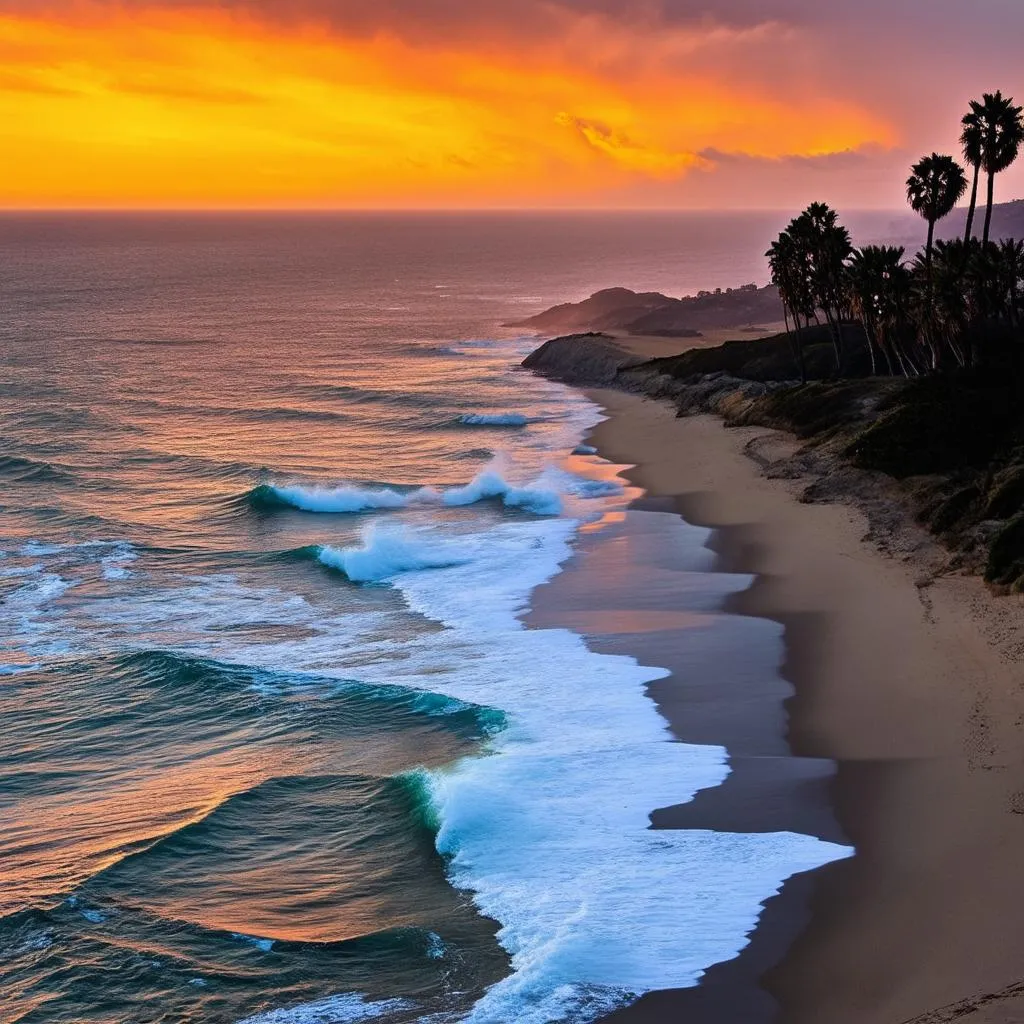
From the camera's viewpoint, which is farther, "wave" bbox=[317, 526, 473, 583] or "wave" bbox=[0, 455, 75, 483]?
"wave" bbox=[0, 455, 75, 483]

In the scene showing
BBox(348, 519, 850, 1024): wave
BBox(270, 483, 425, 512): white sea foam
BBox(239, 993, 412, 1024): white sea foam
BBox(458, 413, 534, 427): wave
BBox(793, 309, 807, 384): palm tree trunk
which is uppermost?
BBox(793, 309, 807, 384): palm tree trunk

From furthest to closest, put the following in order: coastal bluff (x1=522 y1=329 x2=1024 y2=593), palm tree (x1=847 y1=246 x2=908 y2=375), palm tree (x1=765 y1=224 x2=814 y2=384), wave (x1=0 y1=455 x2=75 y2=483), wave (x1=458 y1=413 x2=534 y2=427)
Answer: wave (x1=458 y1=413 x2=534 y2=427), palm tree (x1=765 y1=224 x2=814 y2=384), wave (x1=0 y1=455 x2=75 y2=483), palm tree (x1=847 y1=246 x2=908 y2=375), coastal bluff (x1=522 y1=329 x2=1024 y2=593)

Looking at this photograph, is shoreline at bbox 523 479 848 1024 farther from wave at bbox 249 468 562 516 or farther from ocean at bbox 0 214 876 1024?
wave at bbox 249 468 562 516

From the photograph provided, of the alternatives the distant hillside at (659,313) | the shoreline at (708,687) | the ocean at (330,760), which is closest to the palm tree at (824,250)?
the ocean at (330,760)

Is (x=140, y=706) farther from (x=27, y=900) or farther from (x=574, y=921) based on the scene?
(x=574, y=921)

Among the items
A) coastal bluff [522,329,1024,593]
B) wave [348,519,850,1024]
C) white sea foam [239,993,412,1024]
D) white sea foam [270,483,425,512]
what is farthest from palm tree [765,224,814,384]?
white sea foam [239,993,412,1024]

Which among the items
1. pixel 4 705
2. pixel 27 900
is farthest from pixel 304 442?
pixel 27 900
